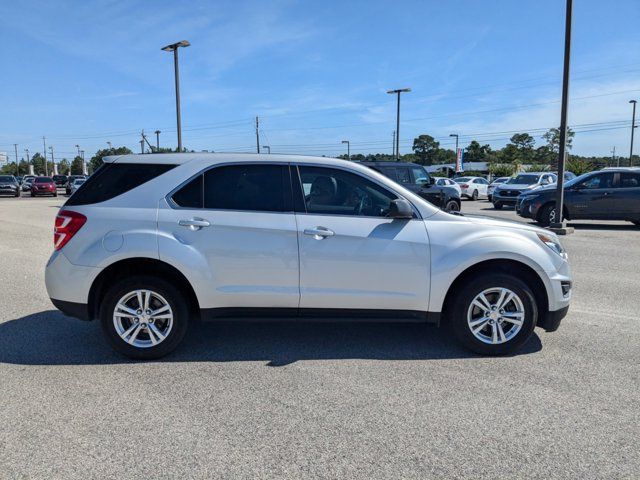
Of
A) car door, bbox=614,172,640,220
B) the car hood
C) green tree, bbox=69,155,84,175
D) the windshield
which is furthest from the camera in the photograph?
green tree, bbox=69,155,84,175

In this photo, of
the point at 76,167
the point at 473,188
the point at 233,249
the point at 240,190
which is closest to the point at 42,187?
the point at 473,188

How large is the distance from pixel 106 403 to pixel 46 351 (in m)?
1.44

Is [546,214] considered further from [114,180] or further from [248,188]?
[114,180]

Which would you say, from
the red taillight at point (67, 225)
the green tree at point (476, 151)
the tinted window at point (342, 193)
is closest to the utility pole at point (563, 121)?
the tinted window at point (342, 193)

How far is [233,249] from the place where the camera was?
14.2 feet

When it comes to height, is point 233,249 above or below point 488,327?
above

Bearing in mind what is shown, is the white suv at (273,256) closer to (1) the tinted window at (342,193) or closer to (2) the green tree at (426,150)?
(1) the tinted window at (342,193)

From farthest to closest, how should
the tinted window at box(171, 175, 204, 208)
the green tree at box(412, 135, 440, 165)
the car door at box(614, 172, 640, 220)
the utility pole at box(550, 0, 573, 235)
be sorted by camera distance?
the green tree at box(412, 135, 440, 165)
the car door at box(614, 172, 640, 220)
the utility pole at box(550, 0, 573, 235)
the tinted window at box(171, 175, 204, 208)

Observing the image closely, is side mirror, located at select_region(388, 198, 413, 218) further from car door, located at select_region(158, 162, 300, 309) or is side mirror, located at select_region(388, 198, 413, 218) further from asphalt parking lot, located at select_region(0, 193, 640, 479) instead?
asphalt parking lot, located at select_region(0, 193, 640, 479)

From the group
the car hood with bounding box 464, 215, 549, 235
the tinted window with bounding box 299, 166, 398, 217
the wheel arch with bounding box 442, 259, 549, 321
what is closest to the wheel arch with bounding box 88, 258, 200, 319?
the tinted window with bounding box 299, 166, 398, 217

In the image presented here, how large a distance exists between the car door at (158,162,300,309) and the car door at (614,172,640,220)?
1333 cm

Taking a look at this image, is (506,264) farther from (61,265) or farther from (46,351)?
(46,351)

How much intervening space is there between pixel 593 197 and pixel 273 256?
43.3 ft

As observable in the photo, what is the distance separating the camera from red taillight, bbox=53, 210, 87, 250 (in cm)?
435
